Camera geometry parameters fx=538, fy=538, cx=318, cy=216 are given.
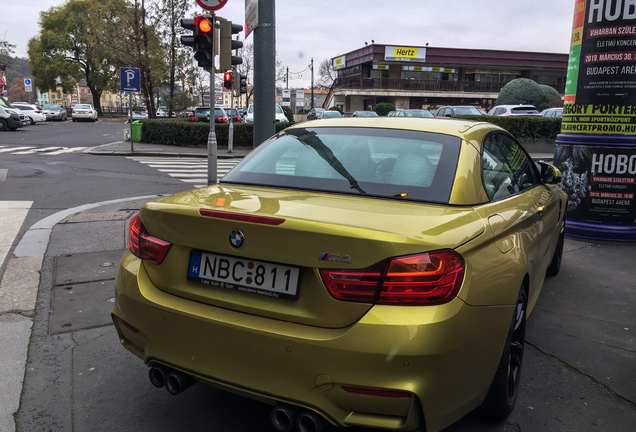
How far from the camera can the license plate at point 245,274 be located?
7.53ft

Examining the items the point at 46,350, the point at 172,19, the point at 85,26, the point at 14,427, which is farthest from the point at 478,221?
the point at 85,26

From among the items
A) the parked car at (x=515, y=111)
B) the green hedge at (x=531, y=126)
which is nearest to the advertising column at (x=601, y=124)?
the green hedge at (x=531, y=126)

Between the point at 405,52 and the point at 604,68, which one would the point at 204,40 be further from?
the point at 405,52

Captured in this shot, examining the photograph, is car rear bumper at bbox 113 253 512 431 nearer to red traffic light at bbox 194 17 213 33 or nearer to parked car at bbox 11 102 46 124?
red traffic light at bbox 194 17 213 33

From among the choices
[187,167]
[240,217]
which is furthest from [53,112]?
[240,217]

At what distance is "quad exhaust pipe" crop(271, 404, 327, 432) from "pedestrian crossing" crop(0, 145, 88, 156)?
1906 centimetres

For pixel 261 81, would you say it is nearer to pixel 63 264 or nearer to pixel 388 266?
pixel 63 264

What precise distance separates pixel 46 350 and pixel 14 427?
0.98 metres

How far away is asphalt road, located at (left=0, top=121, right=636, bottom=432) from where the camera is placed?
9.52 ft

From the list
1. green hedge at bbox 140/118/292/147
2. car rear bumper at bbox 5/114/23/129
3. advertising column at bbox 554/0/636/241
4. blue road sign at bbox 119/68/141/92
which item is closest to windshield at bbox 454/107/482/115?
green hedge at bbox 140/118/292/147

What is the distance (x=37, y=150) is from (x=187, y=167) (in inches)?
316

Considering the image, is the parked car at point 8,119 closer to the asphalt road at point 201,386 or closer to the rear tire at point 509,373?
the asphalt road at point 201,386

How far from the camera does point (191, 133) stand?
22219 millimetres

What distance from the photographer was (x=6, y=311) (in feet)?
14.4
